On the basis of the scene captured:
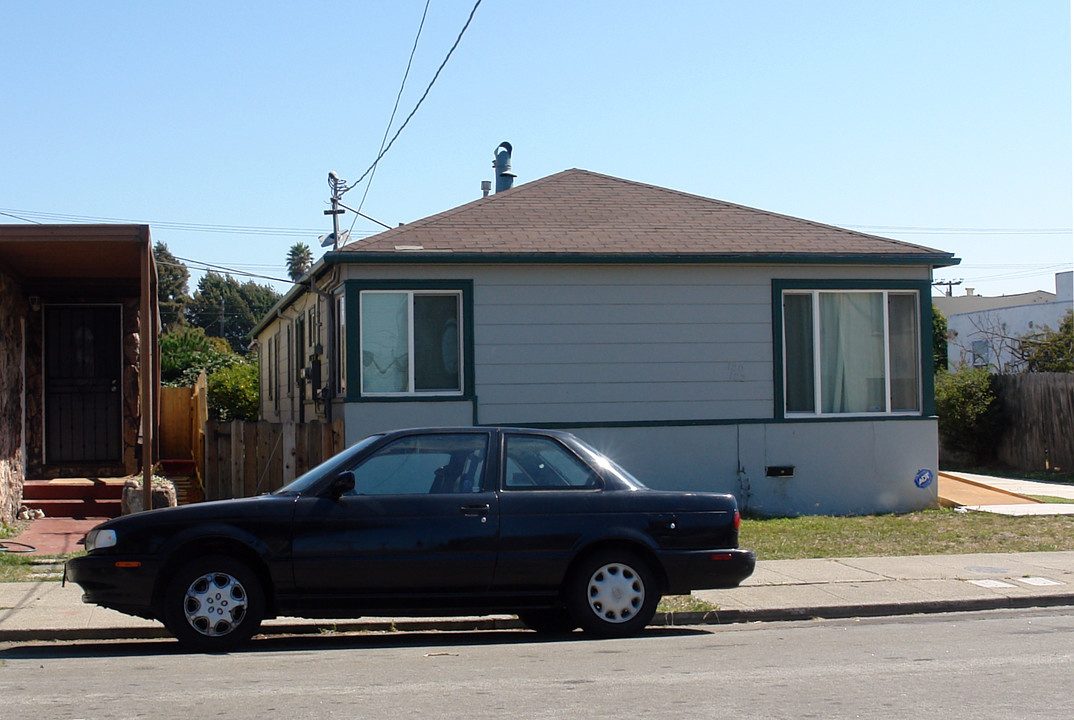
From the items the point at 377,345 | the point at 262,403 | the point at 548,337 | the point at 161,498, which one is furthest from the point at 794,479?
the point at 262,403

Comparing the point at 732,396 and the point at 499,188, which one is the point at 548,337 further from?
the point at 499,188

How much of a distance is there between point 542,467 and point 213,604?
2.41 meters

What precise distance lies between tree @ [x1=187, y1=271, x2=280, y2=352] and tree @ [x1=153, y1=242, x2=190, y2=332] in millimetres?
5039

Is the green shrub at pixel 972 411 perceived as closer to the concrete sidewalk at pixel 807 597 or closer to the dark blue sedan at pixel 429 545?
the concrete sidewalk at pixel 807 597

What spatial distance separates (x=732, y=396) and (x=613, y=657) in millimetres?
8474

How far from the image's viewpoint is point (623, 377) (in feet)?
49.0

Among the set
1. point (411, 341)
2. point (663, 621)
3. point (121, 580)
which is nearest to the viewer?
point (121, 580)

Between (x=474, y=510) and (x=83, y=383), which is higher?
(x=83, y=383)

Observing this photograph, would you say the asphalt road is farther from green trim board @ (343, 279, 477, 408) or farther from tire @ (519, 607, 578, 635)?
green trim board @ (343, 279, 477, 408)

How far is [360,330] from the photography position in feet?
46.6

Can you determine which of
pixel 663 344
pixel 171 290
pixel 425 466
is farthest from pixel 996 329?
pixel 171 290

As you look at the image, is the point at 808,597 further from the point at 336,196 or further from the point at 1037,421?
the point at 336,196

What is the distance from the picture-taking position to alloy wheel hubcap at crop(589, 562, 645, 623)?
25.4 ft

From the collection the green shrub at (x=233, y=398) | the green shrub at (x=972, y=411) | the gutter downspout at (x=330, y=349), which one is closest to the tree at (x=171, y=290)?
the green shrub at (x=233, y=398)
